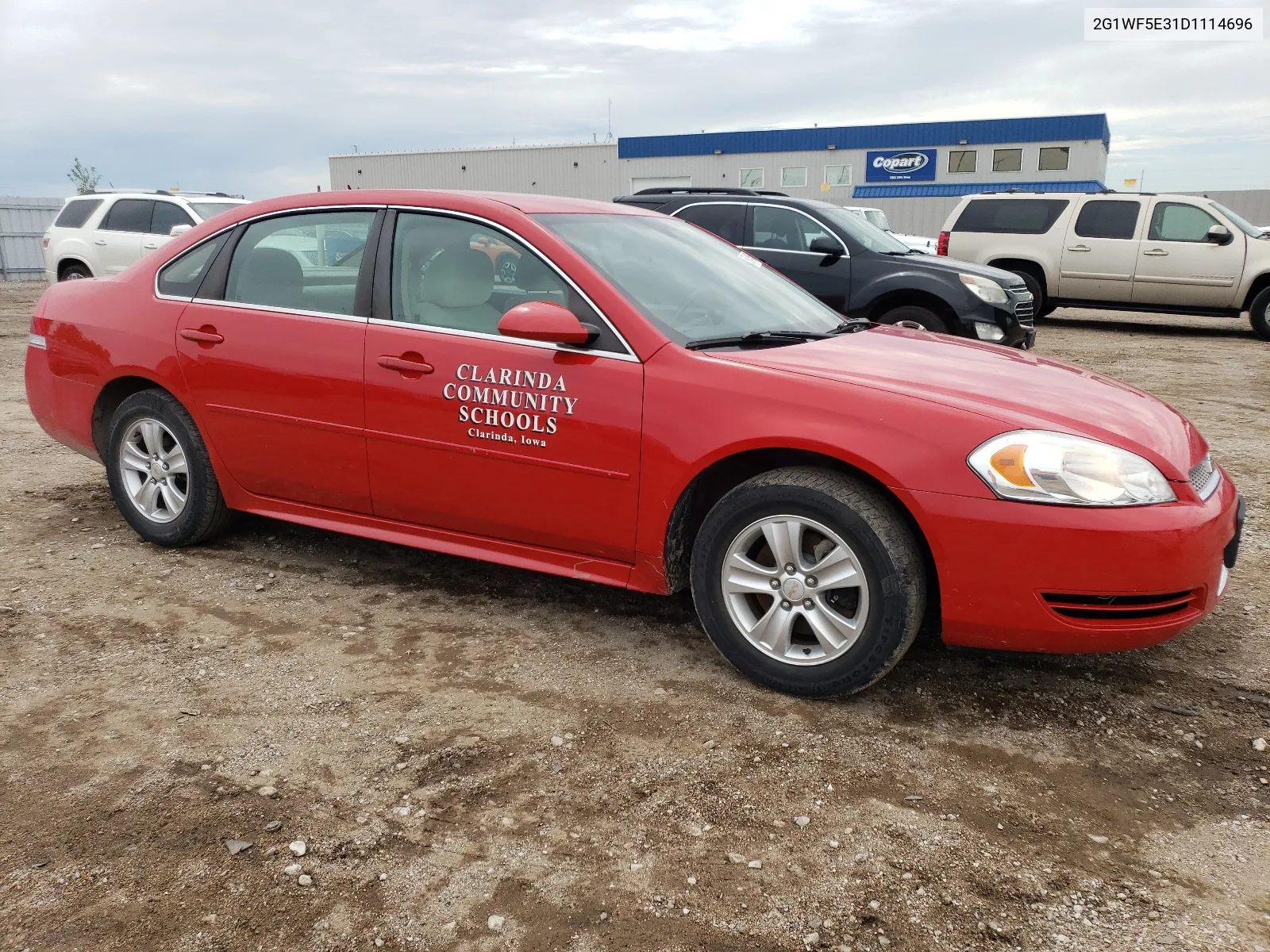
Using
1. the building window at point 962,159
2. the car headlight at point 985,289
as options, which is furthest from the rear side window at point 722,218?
the building window at point 962,159

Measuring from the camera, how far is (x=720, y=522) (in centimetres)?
331

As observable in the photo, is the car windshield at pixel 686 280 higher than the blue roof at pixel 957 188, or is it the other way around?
the blue roof at pixel 957 188

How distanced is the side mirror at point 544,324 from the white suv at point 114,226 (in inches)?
446

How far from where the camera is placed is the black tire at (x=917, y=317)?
30.5ft

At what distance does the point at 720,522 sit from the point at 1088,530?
1.07 m

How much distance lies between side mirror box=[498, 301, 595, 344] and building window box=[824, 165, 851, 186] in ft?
120

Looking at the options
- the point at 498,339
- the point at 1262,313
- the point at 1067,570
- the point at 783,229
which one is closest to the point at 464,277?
the point at 498,339

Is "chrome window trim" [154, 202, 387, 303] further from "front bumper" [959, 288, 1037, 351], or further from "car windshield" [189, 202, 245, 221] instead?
"car windshield" [189, 202, 245, 221]

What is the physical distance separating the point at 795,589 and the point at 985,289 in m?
6.96

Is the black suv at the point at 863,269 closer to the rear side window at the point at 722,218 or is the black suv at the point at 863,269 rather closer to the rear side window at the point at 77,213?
the rear side window at the point at 722,218

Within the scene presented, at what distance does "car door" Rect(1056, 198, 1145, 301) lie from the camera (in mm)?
14344

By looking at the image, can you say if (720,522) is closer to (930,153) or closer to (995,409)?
(995,409)

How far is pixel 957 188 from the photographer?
118 feet

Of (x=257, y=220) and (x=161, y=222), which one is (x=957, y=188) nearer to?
(x=161, y=222)
